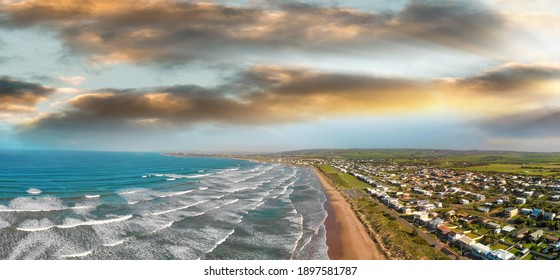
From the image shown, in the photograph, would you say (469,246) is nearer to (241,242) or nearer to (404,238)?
(404,238)

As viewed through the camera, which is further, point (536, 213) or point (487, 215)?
point (487, 215)

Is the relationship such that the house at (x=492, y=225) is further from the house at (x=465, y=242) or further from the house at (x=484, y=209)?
the house at (x=484, y=209)

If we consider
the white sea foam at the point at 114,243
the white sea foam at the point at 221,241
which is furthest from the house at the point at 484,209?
the white sea foam at the point at 114,243

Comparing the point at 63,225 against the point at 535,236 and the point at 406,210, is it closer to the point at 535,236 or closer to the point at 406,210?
the point at 406,210

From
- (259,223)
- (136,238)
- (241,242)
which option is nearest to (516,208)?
(259,223)

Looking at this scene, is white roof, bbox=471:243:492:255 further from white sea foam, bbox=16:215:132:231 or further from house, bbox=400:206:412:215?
white sea foam, bbox=16:215:132:231

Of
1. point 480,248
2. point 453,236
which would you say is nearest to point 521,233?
point 453,236
